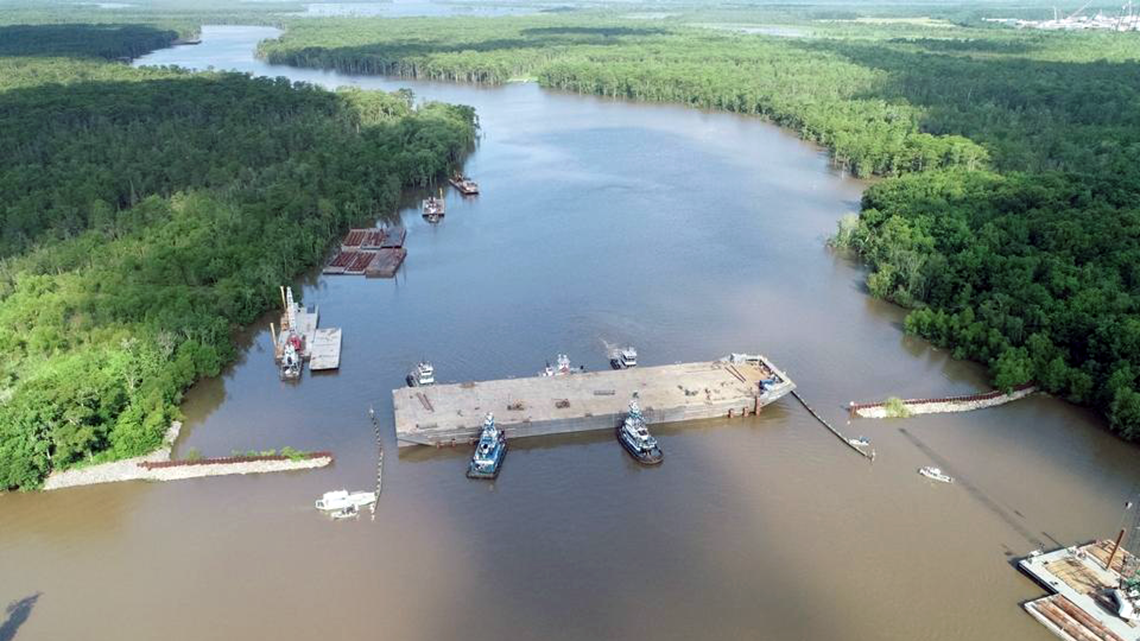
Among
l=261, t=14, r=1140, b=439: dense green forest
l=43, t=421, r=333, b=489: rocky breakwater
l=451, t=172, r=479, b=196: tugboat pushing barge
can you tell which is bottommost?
l=43, t=421, r=333, b=489: rocky breakwater

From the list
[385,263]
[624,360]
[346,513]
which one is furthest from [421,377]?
[385,263]

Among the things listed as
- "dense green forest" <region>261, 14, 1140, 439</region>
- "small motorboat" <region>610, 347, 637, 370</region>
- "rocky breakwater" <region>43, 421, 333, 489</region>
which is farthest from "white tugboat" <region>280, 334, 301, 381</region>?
"dense green forest" <region>261, 14, 1140, 439</region>

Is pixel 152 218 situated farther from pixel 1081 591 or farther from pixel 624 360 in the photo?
pixel 1081 591

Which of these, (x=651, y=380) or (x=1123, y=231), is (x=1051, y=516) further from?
(x=1123, y=231)

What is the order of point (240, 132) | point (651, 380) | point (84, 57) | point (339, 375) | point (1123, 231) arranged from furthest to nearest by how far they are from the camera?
point (84, 57)
point (240, 132)
point (1123, 231)
point (339, 375)
point (651, 380)

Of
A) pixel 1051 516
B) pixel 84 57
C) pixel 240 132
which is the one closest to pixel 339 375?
pixel 1051 516

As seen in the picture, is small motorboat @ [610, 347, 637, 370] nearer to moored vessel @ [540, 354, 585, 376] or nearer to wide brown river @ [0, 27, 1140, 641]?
wide brown river @ [0, 27, 1140, 641]
